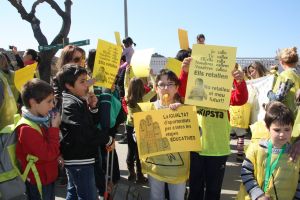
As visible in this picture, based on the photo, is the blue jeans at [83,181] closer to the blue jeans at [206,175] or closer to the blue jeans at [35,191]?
the blue jeans at [35,191]

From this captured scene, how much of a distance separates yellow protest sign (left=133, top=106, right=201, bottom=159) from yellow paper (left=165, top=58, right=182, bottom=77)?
0.69 meters

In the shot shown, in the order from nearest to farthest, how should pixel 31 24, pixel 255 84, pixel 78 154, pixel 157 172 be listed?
pixel 78 154 → pixel 157 172 → pixel 255 84 → pixel 31 24

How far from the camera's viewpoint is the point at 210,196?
3.36 m

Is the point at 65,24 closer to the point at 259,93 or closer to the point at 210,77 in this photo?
the point at 259,93

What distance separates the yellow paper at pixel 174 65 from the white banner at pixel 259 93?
125 cm

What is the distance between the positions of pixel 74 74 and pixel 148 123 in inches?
30.9

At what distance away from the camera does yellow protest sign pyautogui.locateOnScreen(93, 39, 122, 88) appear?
3424 millimetres

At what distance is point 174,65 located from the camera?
364cm

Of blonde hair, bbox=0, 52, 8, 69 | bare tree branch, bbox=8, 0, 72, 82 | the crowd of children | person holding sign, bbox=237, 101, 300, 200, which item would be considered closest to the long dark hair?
the crowd of children

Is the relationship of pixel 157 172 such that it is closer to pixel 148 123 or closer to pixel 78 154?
pixel 148 123

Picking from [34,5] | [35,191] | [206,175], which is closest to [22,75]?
[35,191]

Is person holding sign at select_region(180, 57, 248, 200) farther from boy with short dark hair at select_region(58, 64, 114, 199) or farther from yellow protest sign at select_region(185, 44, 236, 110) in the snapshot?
boy with short dark hair at select_region(58, 64, 114, 199)

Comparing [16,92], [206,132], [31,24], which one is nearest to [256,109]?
[206,132]

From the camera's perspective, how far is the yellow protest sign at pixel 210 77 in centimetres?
294
